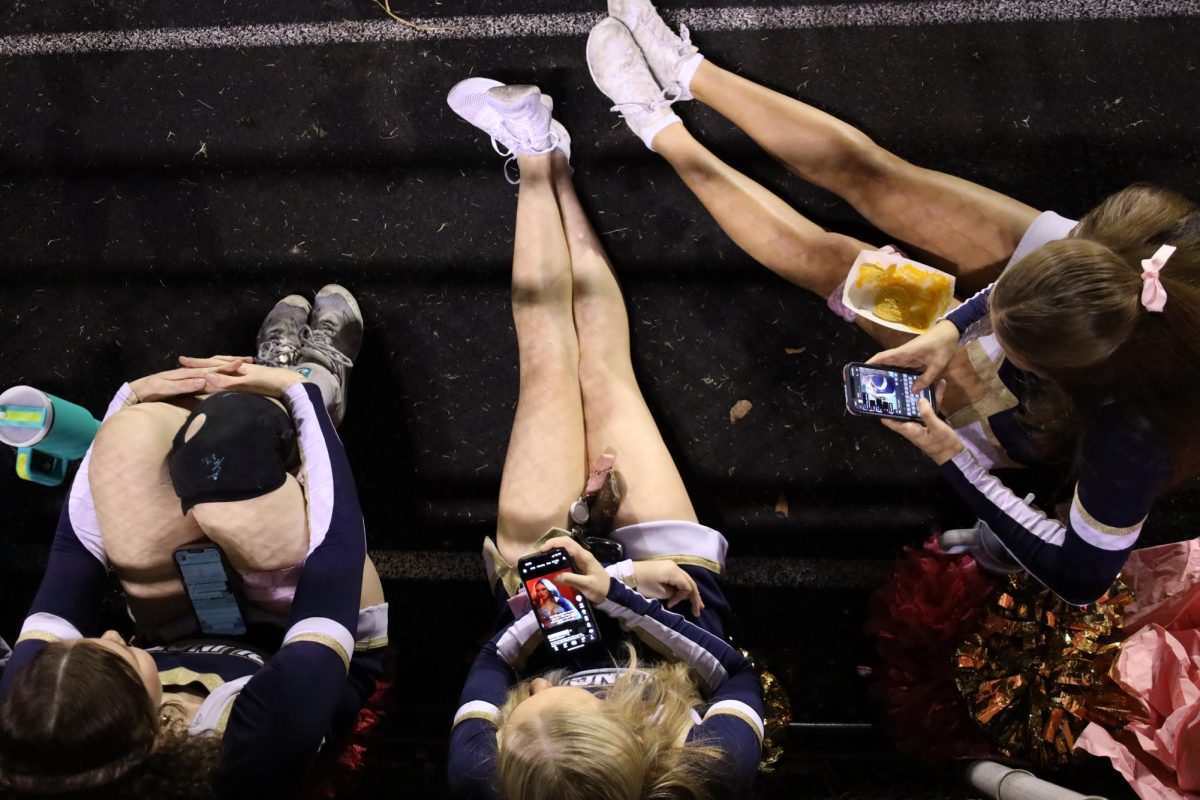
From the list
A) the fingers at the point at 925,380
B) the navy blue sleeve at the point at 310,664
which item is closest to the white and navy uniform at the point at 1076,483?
the fingers at the point at 925,380

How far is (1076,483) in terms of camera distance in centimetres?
189

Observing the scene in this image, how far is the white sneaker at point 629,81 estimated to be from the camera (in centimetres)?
265

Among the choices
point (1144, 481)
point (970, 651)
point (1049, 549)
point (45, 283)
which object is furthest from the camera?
point (45, 283)

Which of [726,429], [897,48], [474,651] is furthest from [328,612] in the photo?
[897,48]

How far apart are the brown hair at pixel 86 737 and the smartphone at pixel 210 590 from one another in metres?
0.34

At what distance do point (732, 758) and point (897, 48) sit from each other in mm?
2190

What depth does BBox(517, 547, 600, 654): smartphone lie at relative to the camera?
1953 mm

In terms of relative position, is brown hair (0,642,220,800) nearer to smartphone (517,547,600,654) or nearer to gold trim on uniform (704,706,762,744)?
smartphone (517,547,600,654)

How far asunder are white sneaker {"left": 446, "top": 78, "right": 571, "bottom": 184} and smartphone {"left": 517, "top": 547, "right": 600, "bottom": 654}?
1.31 m

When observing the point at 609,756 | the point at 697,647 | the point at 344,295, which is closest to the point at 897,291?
the point at 697,647

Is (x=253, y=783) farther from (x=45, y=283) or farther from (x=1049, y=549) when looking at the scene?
(x=45, y=283)

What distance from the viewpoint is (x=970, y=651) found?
209 cm

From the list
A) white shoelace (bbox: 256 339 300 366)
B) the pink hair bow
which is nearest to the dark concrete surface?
white shoelace (bbox: 256 339 300 366)

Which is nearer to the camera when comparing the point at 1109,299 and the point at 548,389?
the point at 1109,299
